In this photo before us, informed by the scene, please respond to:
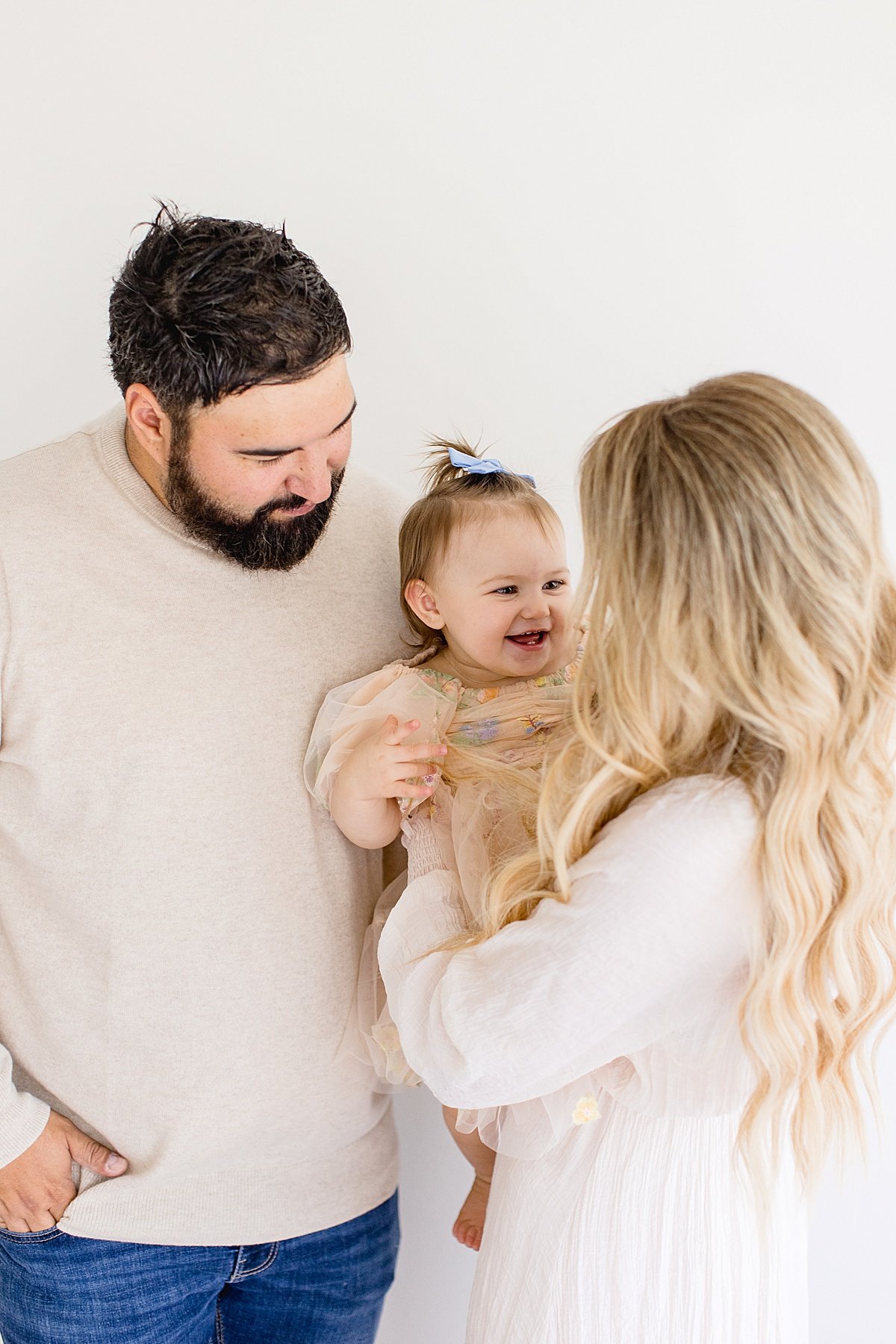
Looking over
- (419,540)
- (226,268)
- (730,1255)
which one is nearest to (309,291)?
(226,268)

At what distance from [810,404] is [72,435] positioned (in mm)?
1029

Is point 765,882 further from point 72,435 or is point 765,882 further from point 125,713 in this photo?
point 72,435

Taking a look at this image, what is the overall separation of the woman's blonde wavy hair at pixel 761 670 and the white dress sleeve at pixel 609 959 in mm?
33

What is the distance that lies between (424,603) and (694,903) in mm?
748

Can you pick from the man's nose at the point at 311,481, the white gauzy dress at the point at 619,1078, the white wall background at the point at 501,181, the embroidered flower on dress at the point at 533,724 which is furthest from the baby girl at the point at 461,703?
the white wall background at the point at 501,181

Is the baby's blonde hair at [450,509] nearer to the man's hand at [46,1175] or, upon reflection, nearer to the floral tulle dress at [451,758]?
the floral tulle dress at [451,758]

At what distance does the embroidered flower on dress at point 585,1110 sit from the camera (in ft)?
4.13

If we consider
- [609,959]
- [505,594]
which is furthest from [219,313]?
[609,959]

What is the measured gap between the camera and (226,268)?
4.33ft

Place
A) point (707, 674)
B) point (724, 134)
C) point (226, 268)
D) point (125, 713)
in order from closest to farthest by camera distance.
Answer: point (707, 674) < point (226, 268) < point (125, 713) < point (724, 134)

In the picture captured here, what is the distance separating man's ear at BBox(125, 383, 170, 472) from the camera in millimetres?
1394

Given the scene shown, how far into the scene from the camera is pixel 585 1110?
1.26 meters

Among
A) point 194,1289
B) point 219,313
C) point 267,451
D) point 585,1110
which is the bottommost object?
point 194,1289

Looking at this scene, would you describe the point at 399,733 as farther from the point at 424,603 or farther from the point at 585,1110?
the point at 585,1110
